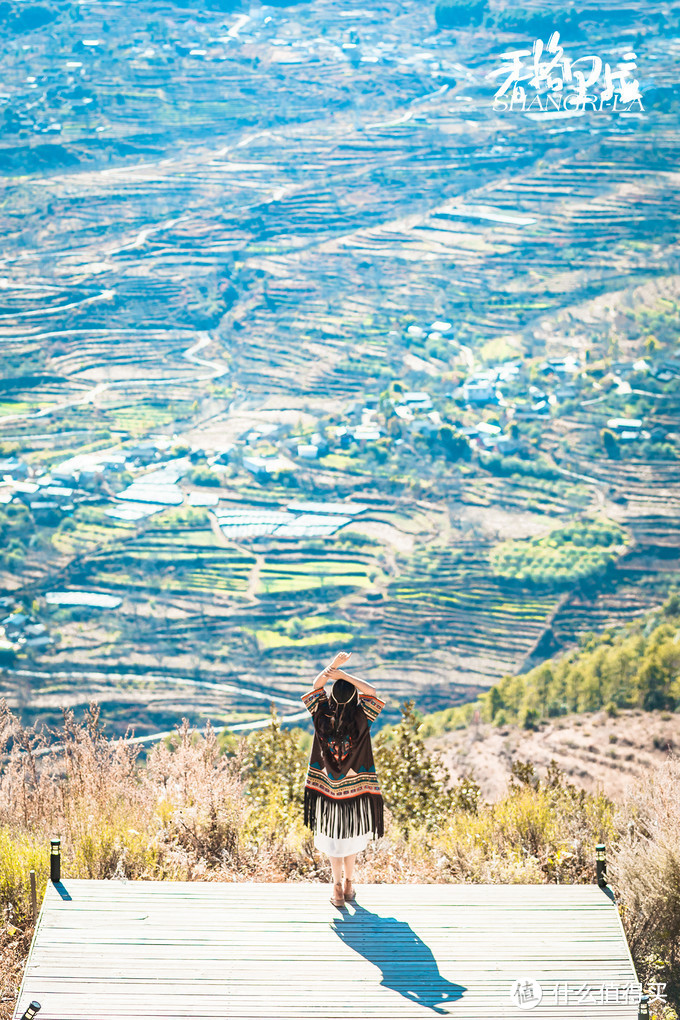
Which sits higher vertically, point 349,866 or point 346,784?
Result: point 346,784

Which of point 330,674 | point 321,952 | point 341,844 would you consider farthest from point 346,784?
point 321,952

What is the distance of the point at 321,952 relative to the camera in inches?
158

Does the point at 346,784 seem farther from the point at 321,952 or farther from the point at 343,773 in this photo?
the point at 321,952

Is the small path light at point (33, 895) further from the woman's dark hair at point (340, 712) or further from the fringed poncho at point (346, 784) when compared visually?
the woman's dark hair at point (340, 712)

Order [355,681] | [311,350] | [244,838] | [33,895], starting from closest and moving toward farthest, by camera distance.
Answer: [355,681]
[33,895]
[244,838]
[311,350]

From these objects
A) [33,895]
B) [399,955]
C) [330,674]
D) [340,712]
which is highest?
[330,674]

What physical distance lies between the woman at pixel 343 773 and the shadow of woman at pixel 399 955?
166 mm

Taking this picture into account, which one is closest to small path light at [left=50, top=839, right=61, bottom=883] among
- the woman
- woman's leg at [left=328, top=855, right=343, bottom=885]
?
the woman

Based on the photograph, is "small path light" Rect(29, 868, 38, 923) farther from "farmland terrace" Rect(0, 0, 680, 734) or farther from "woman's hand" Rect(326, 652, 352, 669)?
"farmland terrace" Rect(0, 0, 680, 734)

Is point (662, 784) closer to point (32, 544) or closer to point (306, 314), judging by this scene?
point (32, 544)

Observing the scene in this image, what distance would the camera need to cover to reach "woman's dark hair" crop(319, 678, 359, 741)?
14.2 ft

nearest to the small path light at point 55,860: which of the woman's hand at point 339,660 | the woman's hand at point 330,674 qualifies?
the woman's hand at point 330,674

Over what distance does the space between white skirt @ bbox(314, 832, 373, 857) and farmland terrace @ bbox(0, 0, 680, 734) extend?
175 ft

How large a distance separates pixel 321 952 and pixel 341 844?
0.46 metres
